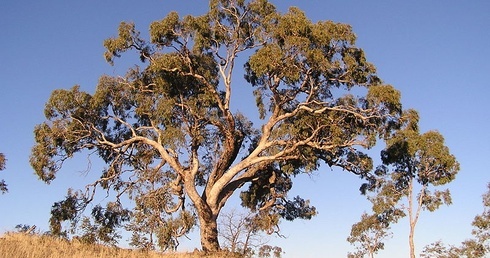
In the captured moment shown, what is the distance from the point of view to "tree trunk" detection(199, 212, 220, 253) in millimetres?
19469

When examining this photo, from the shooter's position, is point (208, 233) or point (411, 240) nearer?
point (208, 233)

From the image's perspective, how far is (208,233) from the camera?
1959 cm

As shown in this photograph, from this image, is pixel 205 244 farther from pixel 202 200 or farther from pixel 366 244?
pixel 366 244

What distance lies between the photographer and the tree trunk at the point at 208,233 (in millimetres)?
19469

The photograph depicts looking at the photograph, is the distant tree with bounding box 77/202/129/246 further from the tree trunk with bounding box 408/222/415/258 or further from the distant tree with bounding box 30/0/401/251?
the tree trunk with bounding box 408/222/415/258

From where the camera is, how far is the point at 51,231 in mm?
22406

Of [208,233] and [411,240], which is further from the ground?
[411,240]

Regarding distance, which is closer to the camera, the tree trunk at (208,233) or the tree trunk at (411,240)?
the tree trunk at (208,233)

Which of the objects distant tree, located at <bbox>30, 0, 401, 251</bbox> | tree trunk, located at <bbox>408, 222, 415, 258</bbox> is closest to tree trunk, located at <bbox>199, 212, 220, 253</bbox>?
distant tree, located at <bbox>30, 0, 401, 251</bbox>

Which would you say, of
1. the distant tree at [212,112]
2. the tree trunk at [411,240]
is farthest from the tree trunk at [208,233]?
the tree trunk at [411,240]

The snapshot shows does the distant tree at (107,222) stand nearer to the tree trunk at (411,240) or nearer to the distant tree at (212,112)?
the distant tree at (212,112)

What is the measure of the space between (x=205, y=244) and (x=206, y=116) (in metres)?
5.37

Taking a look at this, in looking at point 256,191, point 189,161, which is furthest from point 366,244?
point 189,161

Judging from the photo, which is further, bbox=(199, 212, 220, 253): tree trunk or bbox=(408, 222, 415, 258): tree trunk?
bbox=(408, 222, 415, 258): tree trunk
